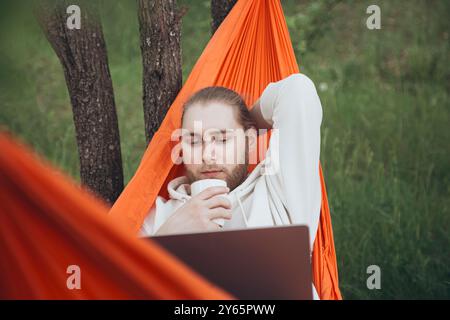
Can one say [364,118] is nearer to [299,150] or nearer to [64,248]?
[299,150]

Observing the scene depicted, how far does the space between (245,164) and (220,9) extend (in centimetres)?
70

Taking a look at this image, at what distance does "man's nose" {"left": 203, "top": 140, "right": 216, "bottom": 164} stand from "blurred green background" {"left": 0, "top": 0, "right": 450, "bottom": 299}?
838 mm

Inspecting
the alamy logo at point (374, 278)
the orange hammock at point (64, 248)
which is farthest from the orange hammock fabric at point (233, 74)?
the orange hammock at point (64, 248)

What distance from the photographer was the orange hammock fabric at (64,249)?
3.83 ft

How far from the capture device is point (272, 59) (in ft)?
7.93

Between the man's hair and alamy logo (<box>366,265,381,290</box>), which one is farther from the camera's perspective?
alamy logo (<box>366,265,381,290</box>)

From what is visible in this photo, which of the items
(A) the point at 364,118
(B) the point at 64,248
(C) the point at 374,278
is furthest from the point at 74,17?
(A) the point at 364,118

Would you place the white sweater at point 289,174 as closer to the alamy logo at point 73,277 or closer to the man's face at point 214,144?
the man's face at point 214,144

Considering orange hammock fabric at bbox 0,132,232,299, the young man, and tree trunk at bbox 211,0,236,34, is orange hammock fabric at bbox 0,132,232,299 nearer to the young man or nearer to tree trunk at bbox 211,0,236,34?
the young man

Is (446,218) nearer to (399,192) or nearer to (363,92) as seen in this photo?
(399,192)

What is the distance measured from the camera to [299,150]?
1.96 metres

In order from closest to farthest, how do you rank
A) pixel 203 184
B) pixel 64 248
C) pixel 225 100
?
pixel 64 248 → pixel 203 184 → pixel 225 100

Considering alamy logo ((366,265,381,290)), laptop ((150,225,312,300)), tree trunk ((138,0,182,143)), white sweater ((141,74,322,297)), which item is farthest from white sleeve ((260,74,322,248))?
alamy logo ((366,265,381,290))

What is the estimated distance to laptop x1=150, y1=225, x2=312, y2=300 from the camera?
1.56 metres
